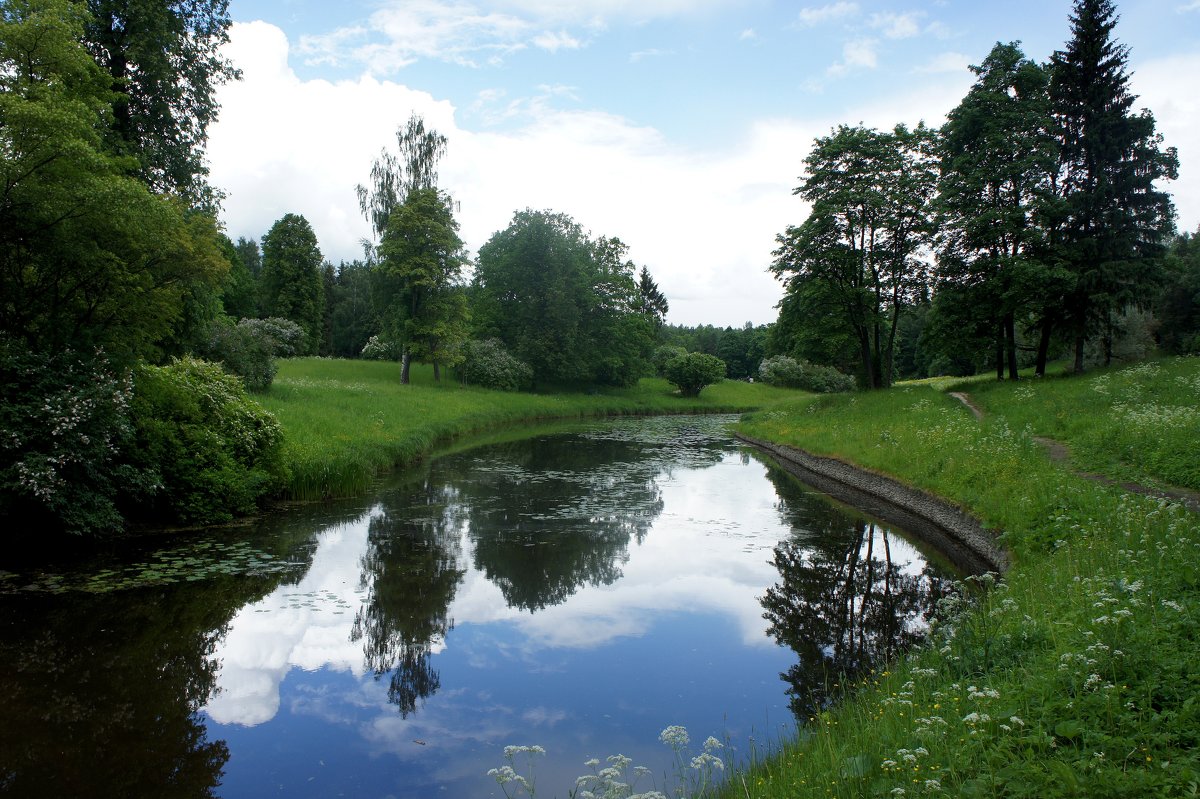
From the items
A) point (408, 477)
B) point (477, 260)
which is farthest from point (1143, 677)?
point (477, 260)

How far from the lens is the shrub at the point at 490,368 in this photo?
44.7 m

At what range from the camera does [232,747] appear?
6250mm

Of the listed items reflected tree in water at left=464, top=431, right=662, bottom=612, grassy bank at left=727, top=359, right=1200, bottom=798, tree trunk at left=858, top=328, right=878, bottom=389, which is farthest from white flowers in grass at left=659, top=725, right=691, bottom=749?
tree trunk at left=858, top=328, right=878, bottom=389

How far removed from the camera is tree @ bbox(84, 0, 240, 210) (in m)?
16.0

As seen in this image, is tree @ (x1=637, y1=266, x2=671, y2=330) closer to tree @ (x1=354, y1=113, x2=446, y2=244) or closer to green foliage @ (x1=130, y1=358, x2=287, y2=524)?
tree @ (x1=354, y1=113, x2=446, y2=244)

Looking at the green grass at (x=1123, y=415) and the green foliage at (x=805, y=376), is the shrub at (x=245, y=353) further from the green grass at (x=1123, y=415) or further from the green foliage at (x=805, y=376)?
the green foliage at (x=805, y=376)

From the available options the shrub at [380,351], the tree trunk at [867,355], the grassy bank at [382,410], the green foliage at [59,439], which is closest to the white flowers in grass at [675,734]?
the green foliage at [59,439]

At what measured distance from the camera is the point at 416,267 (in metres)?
39.8

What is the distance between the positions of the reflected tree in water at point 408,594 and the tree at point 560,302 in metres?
34.4

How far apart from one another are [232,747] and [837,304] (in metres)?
32.4

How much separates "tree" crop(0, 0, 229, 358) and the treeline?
87.1ft

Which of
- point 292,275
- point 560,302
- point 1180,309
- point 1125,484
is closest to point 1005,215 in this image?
A: point 1125,484

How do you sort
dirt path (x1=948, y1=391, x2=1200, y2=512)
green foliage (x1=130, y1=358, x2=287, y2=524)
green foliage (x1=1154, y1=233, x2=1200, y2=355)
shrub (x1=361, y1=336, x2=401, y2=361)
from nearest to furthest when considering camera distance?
dirt path (x1=948, y1=391, x2=1200, y2=512) < green foliage (x1=130, y1=358, x2=287, y2=524) < green foliage (x1=1154, y1=233, x2=1200, y2=355) < shrub (x1=361, y1=336, x2=401, y2=361)

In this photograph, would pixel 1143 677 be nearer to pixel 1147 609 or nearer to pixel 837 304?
pixel 1147 609
